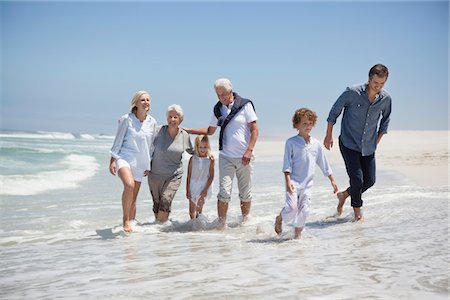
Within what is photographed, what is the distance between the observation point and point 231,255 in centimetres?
471

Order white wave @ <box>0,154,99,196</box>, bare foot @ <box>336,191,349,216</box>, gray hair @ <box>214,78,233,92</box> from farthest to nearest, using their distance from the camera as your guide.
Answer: white wave @ <box>0,154,99,196</box>, bare foot @ <box>336,191,349,216</box>, gray hair @ <box>214,78,233,92</box>

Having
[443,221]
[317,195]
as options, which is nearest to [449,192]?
[317,195]

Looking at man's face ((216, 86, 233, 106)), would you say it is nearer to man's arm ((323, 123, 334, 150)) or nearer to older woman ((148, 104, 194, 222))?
older woman ((148, 104, 194, 222))

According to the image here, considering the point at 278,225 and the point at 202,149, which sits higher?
the point at 202,149

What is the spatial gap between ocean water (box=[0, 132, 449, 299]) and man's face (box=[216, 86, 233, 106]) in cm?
157

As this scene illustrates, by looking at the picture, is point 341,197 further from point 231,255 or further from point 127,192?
point 127,192

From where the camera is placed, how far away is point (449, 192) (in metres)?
9.24

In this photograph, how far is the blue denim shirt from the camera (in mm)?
6551

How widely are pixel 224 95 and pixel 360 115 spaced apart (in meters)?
1.80

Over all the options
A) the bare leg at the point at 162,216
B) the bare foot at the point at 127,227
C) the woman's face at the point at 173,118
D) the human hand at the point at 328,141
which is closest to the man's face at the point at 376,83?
the human hand at the point at 328,141

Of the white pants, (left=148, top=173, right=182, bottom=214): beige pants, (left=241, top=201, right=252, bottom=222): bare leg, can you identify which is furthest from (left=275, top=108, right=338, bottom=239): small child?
(left=148, top=173, right=182, bottom=214): beige pants

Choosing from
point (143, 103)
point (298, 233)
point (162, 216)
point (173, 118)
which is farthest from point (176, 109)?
point (298, 233)

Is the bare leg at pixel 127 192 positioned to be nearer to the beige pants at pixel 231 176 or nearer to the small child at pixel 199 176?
the small child at pixel 199 176

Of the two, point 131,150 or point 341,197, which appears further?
point 341,197
